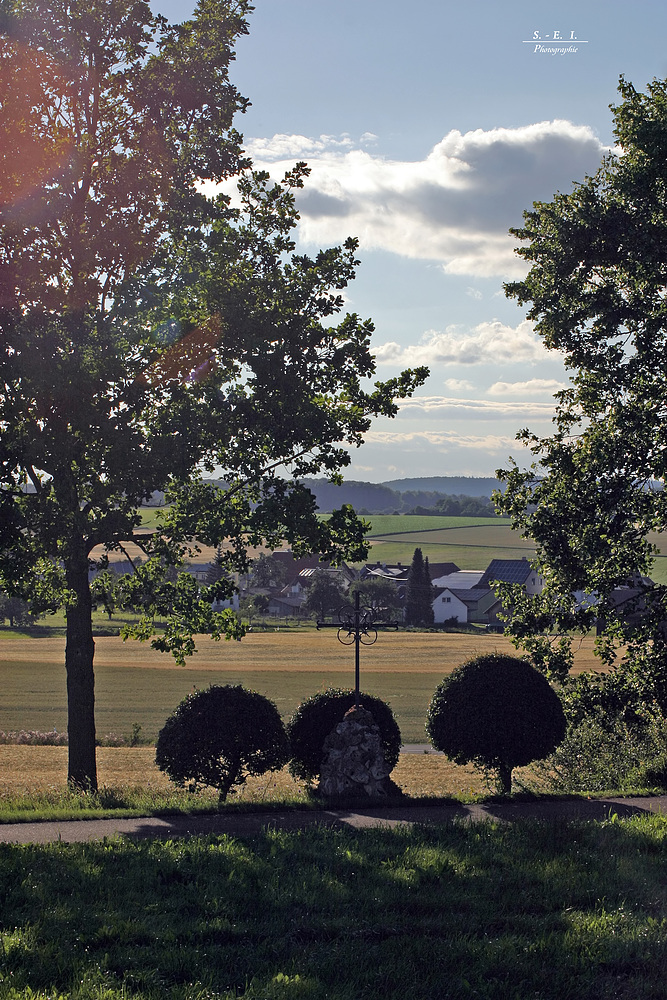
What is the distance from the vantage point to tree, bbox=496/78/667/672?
55.9 ft

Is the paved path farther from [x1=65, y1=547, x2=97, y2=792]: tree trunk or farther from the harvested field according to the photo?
the harvested field

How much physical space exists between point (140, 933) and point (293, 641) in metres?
71.5

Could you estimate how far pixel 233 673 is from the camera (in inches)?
2238

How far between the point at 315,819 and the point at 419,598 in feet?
299

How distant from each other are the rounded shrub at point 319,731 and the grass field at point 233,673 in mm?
18994

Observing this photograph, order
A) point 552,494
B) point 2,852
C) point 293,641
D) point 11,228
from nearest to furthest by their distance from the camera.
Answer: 1. point 2,852
2. point 11,228
3. point 552,494
4. point 293,641

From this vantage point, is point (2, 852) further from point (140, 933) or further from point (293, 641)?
point (293, 641)

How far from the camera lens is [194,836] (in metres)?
10.6

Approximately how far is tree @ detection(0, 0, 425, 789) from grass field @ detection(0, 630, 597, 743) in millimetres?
20638

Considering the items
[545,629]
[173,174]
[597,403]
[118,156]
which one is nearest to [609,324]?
[597,403]

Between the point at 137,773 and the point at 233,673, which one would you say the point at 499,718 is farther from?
the point at 233,673

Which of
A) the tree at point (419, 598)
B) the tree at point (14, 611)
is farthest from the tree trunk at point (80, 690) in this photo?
the tree at point (419, 598)

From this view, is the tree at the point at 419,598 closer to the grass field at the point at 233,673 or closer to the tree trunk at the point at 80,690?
the grass field at the point at 233,673

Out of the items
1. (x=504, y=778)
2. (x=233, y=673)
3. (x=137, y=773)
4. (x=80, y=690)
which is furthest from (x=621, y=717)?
(x=233, y=673)
